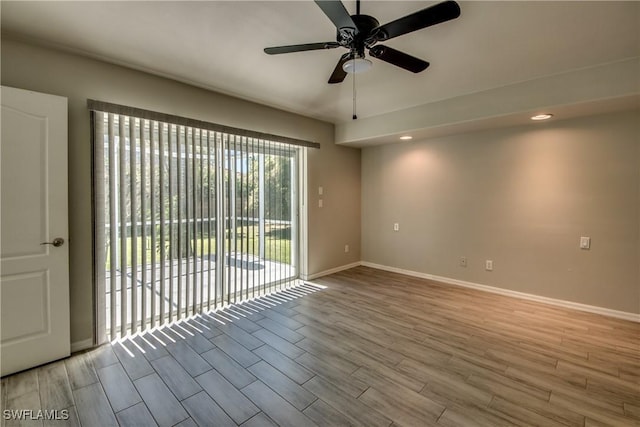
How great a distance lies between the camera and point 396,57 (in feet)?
7.03

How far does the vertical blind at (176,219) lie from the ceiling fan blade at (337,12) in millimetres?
2081

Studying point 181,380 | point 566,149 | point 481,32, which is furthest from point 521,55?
point 181,380

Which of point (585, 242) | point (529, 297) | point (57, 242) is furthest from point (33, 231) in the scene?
point (585, 242)

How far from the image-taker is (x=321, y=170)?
4.75 meters

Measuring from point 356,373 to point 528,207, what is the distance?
318 centimetres

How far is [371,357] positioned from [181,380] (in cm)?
150

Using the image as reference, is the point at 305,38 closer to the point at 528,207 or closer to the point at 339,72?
the point at 339,72

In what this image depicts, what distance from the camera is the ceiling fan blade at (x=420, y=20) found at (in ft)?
5.01

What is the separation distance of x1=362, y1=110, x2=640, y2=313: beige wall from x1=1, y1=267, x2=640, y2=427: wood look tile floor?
60cm

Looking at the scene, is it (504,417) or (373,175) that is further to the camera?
(373,175)

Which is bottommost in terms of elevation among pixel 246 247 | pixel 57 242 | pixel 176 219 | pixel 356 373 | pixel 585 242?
pixel 356 373

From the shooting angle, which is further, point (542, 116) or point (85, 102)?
point (542, 116)

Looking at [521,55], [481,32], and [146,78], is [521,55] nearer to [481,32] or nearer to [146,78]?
[481,32]

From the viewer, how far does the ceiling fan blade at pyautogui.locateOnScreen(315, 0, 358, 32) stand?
4.96 feet
